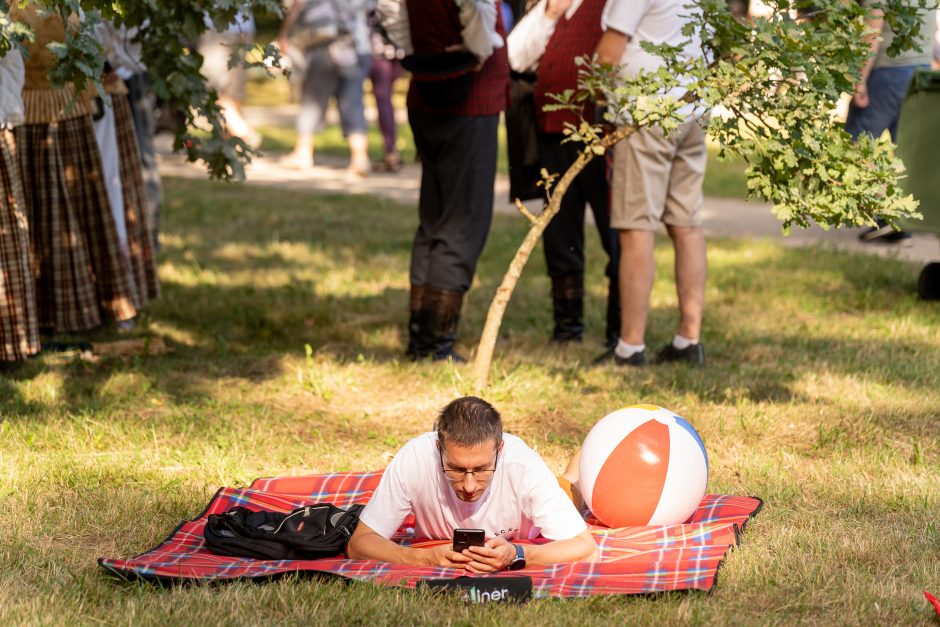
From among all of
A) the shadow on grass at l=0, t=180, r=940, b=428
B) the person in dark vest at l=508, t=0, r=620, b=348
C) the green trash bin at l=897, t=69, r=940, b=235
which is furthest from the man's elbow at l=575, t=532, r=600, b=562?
the green trash bin at l=897, t=69, r=940, b=235

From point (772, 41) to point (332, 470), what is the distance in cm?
242

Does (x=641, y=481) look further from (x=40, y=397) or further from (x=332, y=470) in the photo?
(x=40, y=397)

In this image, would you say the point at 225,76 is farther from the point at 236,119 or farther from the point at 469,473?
the point at 469,473

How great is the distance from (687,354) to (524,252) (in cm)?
163

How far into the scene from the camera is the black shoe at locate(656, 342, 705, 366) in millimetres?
6496

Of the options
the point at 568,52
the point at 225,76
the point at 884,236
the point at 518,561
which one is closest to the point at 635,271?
the point at 568,52

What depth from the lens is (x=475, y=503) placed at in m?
4.04

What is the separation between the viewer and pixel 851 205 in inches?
182

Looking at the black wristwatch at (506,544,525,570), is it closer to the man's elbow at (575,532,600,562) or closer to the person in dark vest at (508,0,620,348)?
the man's elbow at (575,532,600,562)

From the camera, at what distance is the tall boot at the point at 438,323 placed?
639cm

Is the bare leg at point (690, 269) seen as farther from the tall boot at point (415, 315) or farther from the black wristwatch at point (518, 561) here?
the black wristwatch at point (518, 561)

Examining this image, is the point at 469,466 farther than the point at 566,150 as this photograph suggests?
No

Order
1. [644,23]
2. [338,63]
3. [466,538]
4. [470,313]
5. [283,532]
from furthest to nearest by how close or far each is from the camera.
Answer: [338,63] → [470,313] → [644,23] → [283,532] → [466,538]

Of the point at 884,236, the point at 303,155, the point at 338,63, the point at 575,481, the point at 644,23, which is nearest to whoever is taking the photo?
the point at 575,481
